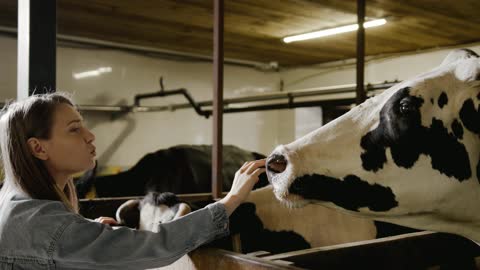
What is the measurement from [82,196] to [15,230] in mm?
2620

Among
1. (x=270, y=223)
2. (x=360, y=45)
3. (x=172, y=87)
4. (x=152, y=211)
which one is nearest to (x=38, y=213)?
(x=152, y=211)

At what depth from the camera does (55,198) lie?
120 centimetres

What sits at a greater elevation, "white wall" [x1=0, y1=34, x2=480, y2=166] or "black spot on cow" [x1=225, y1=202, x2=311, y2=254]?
"white wall" [x1=0, y1=34, x2=480, y2=166]

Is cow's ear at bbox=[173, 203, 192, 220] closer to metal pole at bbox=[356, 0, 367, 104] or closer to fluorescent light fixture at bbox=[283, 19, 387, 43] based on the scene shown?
metal pole at bbox=[356, 0, 367, 104]

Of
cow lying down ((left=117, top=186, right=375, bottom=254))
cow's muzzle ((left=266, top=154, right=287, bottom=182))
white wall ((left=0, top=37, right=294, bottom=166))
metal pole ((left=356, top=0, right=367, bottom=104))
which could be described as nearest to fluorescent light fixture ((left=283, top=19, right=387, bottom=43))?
metal pole ((left=356, top=0, right=367, bottom=104))

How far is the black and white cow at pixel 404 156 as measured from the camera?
54.9 inches

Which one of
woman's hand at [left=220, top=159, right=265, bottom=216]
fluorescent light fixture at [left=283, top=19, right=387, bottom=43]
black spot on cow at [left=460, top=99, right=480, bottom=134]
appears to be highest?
fluorescent light fixture at [left=283, top=19, right=387, bottom=43]

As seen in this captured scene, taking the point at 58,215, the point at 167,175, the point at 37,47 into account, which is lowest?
the point at 167,175

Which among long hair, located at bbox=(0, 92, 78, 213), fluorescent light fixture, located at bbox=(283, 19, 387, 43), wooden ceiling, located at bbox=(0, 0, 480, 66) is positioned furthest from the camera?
fluorescent light fixture, located at bbox=(283, 19, 387, 43)

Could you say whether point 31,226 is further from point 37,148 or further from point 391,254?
Answer: point 391,254

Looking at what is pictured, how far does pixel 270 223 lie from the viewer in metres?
1.96

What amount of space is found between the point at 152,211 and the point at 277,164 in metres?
0.61

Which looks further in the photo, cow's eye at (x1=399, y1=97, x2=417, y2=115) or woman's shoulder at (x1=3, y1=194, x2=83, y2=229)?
cow's eye at (x1=399, y1=97, x2=417, y2=115)

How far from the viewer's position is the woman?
109cm
